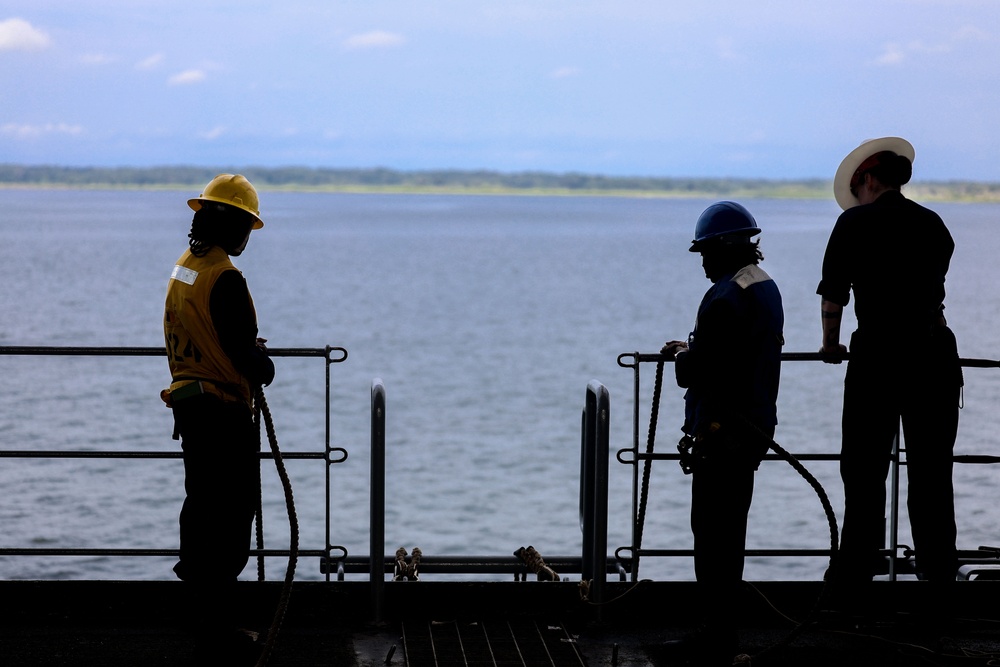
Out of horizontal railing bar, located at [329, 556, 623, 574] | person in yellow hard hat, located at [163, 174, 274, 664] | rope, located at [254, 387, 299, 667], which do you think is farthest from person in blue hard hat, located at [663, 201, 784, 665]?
person in yellow hard hat, located at [163, 174, 274, 664]

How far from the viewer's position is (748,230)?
14.8 feet

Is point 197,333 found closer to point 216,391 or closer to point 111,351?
point 216,391

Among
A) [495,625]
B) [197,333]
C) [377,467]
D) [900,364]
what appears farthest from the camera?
[495,625]

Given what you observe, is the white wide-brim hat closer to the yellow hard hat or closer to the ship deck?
the ship deck

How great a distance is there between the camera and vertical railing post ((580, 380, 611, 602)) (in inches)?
200

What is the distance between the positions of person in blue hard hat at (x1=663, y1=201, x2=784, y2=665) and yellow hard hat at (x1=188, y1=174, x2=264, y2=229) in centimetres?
164

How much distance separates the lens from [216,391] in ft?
14.5

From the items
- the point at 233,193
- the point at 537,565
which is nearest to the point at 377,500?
the point at 537,565

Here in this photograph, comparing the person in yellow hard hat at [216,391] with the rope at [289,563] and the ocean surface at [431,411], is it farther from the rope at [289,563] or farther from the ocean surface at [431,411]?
the ocean surface at [431,411]

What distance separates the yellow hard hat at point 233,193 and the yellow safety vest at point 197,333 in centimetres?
18

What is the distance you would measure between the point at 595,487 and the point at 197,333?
1.83 metres

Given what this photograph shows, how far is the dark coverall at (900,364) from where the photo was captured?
16.0 ft

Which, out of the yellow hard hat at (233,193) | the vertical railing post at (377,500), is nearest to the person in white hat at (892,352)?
the vertical railing post at (377,500)

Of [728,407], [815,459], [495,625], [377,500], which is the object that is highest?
[728,407]
